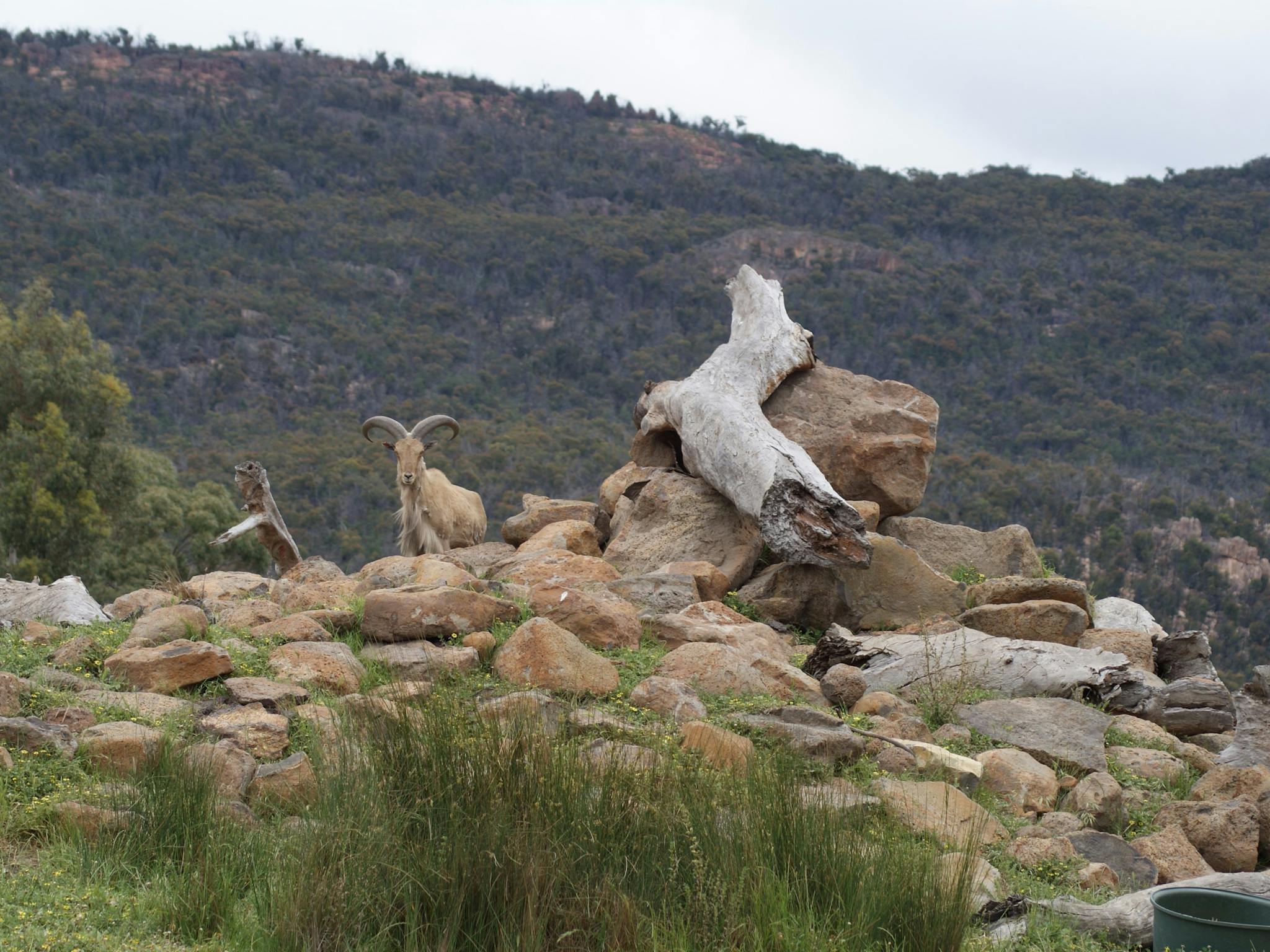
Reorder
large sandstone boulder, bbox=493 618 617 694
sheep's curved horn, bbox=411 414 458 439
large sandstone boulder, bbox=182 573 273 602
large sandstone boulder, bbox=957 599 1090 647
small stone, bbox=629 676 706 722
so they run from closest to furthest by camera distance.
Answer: small stone, bbox=629 676 706 722 < large sandstone boulder, bbox=493 618 617 694 < large sandstone boulder, bbox=957 599 1090 647 < large sandstone boulder, bbox=182 573 273 602 < sheep's curved horn, bbox=411 414 458 439

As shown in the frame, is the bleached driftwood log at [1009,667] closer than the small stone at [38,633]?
No

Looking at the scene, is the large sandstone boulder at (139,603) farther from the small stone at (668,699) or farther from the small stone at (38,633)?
the small stone at (668,699)

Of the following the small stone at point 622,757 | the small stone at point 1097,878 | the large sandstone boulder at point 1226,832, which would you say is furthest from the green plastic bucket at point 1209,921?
the small stone at point 622,757

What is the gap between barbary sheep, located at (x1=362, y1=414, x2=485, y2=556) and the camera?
1330 cm

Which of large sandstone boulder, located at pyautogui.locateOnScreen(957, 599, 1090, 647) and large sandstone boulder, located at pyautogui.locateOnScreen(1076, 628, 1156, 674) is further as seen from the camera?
large sandstone boulder, located at pyautogui.locateOnScreen(1076, 628, 1156, 674)

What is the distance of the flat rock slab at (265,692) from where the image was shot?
640 centimetres

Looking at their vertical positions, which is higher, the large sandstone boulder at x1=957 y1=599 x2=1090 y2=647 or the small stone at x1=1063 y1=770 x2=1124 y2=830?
the large sandstone boulder at x1=957 y1=599 x2=1090 y2=647

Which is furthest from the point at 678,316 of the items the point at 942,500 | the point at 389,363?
the point at 942,500

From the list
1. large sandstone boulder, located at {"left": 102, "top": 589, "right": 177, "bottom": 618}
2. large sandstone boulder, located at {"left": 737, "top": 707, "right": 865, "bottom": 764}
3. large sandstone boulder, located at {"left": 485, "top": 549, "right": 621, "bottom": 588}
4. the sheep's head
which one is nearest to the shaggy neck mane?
the sheep's head

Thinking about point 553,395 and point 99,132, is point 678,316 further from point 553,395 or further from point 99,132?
point 99,132

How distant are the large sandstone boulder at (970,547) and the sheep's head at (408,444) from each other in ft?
16.1

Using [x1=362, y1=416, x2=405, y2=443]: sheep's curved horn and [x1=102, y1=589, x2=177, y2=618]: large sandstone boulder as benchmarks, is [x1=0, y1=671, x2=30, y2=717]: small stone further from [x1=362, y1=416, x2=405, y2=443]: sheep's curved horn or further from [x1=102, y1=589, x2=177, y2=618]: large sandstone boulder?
[x1=362, y1=416, x2=405, y2=443]: sheep's curved horn

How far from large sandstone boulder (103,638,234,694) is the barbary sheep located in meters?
6.40

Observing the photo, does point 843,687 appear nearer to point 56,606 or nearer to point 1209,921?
point 1209,921
